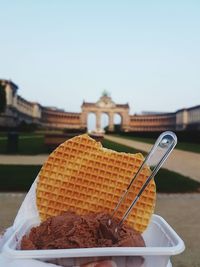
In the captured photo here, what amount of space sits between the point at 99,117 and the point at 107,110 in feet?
11.7

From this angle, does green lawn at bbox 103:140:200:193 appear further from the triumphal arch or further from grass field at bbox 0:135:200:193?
the triumphal arch

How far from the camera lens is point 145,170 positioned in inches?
71.8

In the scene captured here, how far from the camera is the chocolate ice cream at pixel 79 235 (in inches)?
58.2

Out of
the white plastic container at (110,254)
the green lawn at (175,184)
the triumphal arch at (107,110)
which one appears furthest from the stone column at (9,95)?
the white plastic container at (110,254)

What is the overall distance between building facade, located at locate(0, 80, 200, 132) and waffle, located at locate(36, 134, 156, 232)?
115 m

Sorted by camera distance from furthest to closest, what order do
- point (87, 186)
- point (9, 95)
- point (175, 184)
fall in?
point (9, 95) → point (175, 184) → point (87, 186)

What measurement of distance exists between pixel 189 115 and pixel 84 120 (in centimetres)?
3398

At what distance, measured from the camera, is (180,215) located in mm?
6359

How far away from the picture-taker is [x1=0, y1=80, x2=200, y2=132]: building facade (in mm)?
131500

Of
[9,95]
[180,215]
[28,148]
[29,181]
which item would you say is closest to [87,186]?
[180,215]

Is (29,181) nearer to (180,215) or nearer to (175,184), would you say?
(175,184)

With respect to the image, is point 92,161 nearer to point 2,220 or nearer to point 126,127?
point 2,220

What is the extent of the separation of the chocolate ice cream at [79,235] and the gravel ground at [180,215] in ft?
8.20

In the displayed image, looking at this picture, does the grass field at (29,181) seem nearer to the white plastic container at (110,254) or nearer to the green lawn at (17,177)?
the green lawn at (17,177)
